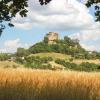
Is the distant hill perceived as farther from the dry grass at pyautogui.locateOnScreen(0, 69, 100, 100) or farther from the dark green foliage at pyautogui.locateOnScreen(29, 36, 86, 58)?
the dry grass at pyautogui.locateOnScreen(0, 69, 100, 100)

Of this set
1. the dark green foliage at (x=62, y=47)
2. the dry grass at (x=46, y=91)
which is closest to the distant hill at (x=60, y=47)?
the dark green foliage at (x=62, y=47)

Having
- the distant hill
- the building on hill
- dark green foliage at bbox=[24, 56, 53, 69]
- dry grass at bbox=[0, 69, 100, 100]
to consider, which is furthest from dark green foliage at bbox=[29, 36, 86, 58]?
dry grass at bbox=[0, 69, 100, 100]

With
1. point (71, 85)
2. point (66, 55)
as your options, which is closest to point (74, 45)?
point (66, 55)

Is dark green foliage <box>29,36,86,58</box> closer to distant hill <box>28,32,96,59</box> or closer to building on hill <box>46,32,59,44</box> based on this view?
distant hill <box>28,32,96,59</box>

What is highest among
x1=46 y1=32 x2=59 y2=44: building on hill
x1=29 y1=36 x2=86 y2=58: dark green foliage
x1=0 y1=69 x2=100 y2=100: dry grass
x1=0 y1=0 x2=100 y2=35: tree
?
x1=46 y1=32 x2=59 y2=44: building on hill

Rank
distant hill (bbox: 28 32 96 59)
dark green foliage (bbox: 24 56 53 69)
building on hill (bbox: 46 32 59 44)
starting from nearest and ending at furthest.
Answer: dark green foliage (bbox: 24 56 53 69) < distant hill (bbox: 28 32 96 59) < building on hill (bbox: 46 32 59 44)

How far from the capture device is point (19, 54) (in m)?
128

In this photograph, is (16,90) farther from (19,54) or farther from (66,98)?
(19,54)

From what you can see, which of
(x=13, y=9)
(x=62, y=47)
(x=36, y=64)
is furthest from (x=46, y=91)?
(x=62, y=47)

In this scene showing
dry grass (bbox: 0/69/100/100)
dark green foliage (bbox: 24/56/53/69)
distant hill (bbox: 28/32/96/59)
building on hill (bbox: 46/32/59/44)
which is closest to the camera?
dry grass (bbox: 0/69/100/100)

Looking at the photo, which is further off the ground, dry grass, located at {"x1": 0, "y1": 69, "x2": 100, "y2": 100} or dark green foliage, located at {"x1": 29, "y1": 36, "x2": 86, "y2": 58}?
dark green foliage, located at {"x1": 29, "y1": 36, "x2": 86, "y2": 58}

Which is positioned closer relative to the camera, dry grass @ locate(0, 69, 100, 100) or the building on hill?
dry grass @ locate(0, 69, 100, 100)

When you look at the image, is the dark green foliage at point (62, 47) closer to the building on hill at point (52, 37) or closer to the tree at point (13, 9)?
the building on hill at point (52, 37)

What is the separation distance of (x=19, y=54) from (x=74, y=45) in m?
29.4
